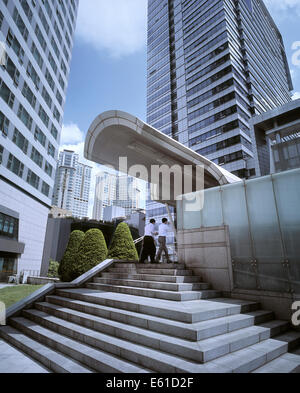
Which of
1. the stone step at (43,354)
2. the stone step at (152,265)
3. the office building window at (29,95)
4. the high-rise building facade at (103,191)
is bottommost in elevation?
the stone step at (43,354)

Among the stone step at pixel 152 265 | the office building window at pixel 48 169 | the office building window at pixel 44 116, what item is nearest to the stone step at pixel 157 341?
the stone step at pixel 152 265

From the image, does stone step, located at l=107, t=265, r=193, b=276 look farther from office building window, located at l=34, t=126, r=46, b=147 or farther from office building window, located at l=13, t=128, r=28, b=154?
office building window, located at l=34, t=126, r=46, b=147

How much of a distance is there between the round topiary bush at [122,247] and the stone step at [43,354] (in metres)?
6.22

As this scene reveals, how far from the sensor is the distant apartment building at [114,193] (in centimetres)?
9769

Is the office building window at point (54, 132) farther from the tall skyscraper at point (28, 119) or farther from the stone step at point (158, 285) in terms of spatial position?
the stone step at point (158, 285)

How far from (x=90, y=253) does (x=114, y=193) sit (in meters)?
92.0

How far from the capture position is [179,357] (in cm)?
325

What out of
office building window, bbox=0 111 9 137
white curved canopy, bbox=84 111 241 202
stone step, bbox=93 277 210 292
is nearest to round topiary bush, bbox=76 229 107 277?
white curved canopy, bbox=84 111 241 202

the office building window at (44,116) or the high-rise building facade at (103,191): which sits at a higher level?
the high-rise building facade at (103,191)

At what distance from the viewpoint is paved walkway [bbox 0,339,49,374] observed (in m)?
3.72

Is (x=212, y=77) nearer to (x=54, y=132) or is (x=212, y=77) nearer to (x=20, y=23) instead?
(x=54, y=132)

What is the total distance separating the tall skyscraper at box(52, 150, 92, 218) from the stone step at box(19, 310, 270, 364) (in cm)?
9603

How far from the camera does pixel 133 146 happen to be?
9.44m
